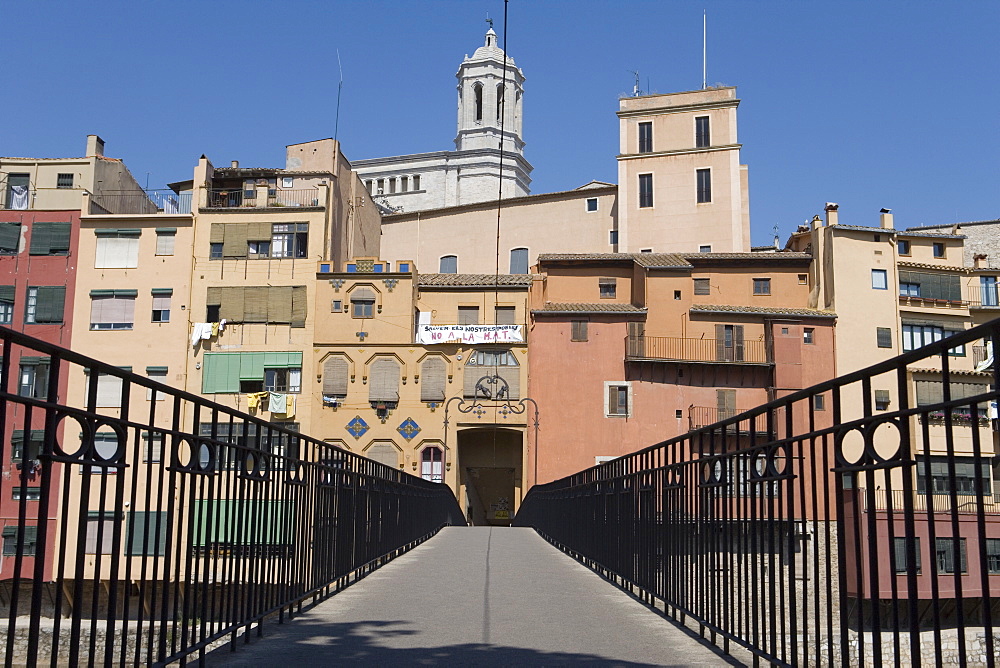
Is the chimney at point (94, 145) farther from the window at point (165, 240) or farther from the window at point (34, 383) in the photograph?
the window at point (34, 383)

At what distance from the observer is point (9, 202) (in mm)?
55219

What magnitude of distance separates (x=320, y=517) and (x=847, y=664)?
5.50m

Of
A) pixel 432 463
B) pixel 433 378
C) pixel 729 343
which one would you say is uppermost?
pixel 729 343

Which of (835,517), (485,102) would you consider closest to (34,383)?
(835,517)

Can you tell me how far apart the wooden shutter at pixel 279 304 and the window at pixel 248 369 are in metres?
1.88

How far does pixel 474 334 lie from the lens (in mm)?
53688

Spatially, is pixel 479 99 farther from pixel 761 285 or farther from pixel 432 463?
pixel 432 463

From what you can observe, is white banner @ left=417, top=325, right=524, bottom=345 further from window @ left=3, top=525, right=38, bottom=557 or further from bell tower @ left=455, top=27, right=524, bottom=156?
bell tower @ left=455, top=27, right=524, bottom=156

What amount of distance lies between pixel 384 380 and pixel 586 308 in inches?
444

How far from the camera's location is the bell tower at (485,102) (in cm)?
11469

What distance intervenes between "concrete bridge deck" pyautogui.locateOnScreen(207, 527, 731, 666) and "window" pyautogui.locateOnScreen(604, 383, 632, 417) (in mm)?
41711

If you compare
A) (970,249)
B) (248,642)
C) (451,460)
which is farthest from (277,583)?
(970,249)

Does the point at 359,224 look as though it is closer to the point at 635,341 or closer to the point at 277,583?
the point at 635,341

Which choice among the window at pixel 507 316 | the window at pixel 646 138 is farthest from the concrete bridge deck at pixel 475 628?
the window at pixel 646 138
